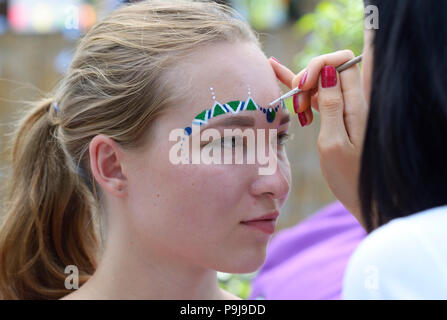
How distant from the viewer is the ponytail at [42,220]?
1.52 meters

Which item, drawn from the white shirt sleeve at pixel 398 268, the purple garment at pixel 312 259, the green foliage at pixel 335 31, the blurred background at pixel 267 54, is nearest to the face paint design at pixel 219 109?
the white shirt sleeve at pixel 398 268

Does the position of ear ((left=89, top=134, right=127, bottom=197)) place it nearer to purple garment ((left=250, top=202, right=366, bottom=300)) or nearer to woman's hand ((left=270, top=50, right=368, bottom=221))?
woman's hand ((left=270, top=50, right=368, bottom=221))

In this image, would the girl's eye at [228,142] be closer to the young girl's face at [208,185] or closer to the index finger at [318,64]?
the young girl's face at [208,185]

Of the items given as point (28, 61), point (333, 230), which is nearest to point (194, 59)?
point (333, 230)

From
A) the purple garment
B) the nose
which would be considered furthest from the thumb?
the purple garment

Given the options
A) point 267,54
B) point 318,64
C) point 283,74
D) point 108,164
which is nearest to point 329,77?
point 318,64

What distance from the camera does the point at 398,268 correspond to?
0.77 meters

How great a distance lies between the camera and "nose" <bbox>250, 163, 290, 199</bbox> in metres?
1.25

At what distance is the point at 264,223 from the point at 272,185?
3.4 inches

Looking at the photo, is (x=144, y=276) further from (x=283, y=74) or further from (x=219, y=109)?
(x=283, y=74)

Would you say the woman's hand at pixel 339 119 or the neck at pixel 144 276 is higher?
the woman's hand at pixel 339 119

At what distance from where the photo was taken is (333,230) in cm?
227

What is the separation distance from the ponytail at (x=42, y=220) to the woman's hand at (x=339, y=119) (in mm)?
620

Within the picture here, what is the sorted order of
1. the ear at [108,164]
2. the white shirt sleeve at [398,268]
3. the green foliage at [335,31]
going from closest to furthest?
the white shirt sleeve at [398,268] → the ear at [108,164] → the green foliage at [335,31]
